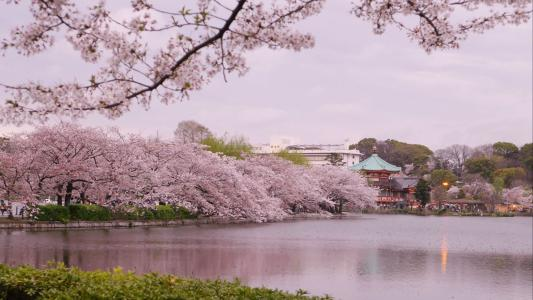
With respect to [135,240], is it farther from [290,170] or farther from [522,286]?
[290,170]

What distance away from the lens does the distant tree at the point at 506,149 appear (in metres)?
75.1

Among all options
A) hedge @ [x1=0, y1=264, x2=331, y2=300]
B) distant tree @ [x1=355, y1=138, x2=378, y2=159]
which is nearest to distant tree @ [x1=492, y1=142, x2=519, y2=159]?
distant tree @ [x1=355, y1=138, x2=378, y2=159]

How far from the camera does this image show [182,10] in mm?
4324

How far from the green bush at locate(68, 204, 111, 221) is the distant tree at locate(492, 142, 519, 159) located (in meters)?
62.4

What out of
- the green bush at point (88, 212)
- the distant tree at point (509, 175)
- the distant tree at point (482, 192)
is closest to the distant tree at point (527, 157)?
the distant tree at point (509, 175)

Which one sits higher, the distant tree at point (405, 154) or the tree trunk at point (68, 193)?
Answer: the distant tree at point (405, 154)

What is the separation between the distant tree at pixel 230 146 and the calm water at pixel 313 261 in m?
20.1

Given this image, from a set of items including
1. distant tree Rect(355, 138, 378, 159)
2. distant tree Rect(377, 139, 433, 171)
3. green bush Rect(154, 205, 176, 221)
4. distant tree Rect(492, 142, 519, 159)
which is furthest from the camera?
distant tree Rect(355, 138, 378, 159)

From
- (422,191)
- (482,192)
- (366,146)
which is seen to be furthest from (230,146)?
(366,146)

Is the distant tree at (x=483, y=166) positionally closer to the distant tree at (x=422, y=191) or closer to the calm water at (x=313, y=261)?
the distant tree at (x=422, y=191)

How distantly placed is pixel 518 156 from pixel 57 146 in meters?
64.0

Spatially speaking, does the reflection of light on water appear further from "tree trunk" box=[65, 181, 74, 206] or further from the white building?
the white building

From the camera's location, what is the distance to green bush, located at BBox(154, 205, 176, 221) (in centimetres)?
2719

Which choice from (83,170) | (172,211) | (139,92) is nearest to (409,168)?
(172,211)
